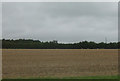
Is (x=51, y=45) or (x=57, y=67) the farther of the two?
(x=51, y=45)

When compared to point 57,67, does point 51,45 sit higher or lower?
lower

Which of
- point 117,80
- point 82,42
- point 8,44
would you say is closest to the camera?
point 117,80

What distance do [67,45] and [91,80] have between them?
62.2m

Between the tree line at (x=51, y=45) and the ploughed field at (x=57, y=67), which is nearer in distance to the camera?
the ploughed field at (x=57, y=67)

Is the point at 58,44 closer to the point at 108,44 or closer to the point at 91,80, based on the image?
the point at 108,44

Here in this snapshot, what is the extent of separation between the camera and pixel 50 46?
69.2 m

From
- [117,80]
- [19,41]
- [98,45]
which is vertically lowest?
[98,45]

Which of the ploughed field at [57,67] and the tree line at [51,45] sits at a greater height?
the ploughed field at [57,67]

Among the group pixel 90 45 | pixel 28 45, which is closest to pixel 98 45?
pixel 90 45

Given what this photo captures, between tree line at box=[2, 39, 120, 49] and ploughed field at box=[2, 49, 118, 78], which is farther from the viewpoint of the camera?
tree line at box=[2, 39, 120, 49]

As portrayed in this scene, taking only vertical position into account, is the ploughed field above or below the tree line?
above

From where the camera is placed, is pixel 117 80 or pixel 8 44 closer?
pixel 117 80

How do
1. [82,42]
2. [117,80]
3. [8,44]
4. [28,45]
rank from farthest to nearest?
[82,42]
[28,45]
[8,44]
[117,80]

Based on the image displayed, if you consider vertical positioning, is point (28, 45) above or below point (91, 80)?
below
